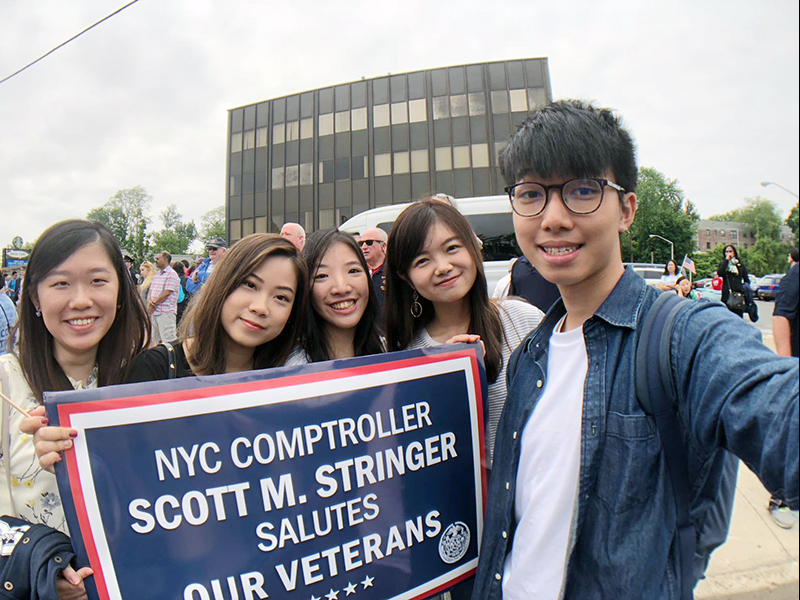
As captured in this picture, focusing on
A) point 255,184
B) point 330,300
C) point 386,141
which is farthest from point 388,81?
point 330,300

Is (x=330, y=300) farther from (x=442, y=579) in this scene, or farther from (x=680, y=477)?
(x=680, y=477)

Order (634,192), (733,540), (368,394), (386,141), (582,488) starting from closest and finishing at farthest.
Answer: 1. (582,488)
2. (634,192)
3. (368,394)
4. (733,540)
5. (386,141)

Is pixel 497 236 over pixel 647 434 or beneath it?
over

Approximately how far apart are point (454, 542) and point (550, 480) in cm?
58

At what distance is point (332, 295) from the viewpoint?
1921 mm

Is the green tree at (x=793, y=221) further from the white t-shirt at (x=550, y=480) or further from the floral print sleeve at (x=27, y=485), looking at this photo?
the floral print sleeve at (x=27, y=485)

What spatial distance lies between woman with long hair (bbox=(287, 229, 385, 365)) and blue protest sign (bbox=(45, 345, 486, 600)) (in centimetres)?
51

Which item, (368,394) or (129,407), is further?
(368,394)

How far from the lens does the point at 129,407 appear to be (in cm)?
121

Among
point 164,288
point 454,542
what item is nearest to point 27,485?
point 454,542

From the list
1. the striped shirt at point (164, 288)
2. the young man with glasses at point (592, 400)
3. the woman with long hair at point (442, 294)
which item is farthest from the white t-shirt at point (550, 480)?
the striped shirt at point (164, 288)

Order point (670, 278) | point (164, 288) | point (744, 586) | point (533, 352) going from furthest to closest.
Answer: point (670, 278)
point (164, 288)
point (744, 586)
point (533, 352)

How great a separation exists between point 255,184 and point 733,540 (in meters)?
27.6

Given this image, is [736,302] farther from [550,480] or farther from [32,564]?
[32,564]
